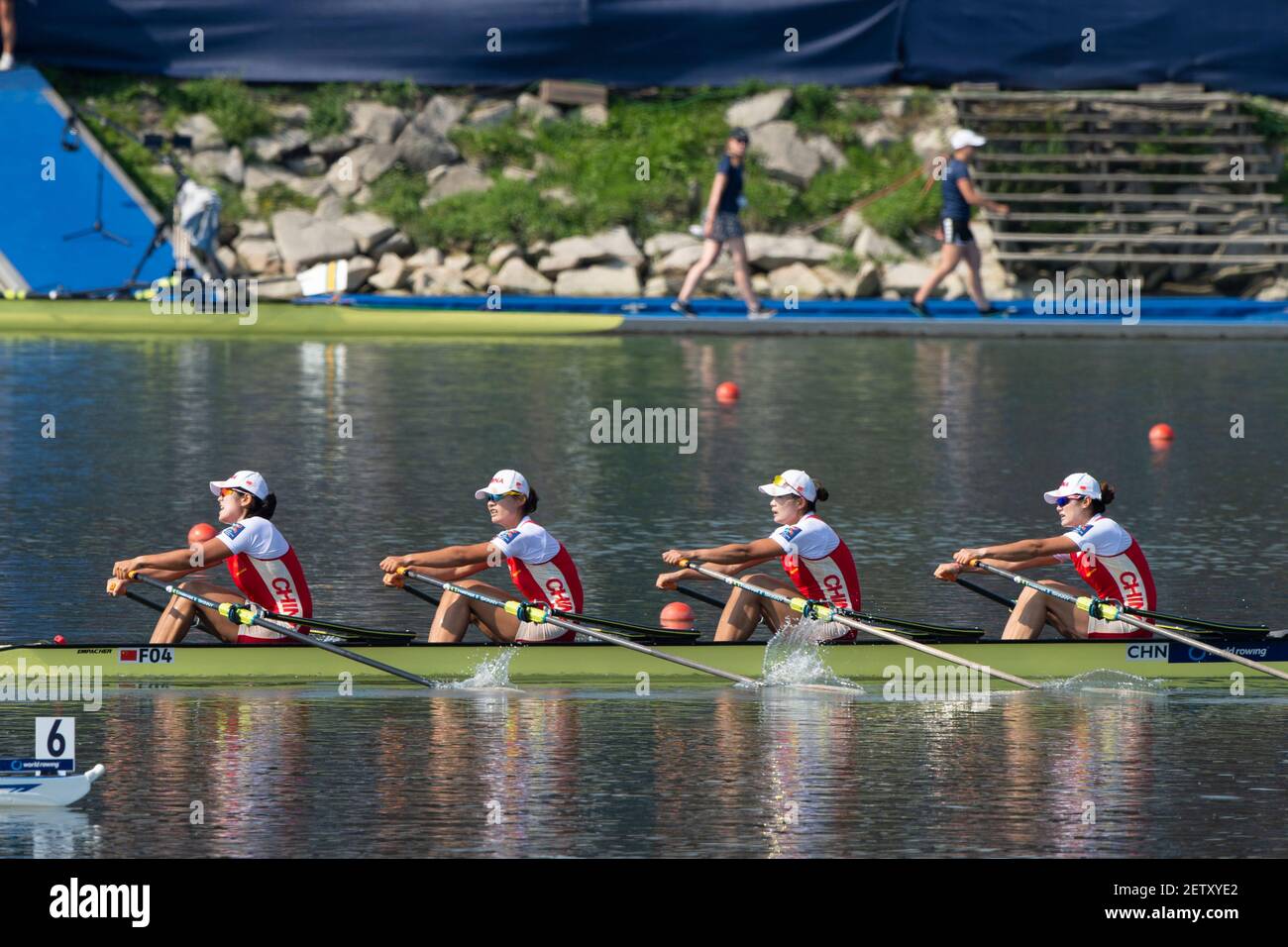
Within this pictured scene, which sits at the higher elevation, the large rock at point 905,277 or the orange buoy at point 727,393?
the large rock at point 905,277

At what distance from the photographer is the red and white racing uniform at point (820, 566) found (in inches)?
578

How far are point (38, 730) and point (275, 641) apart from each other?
3.03m

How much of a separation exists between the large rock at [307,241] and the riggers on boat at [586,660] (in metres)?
20.3

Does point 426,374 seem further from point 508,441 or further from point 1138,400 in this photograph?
point 1138,400

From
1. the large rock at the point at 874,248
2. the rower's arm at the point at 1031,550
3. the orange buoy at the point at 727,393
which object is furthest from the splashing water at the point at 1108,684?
the large rock at the point at 874,248

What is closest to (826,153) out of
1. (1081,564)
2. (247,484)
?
(1081,564)

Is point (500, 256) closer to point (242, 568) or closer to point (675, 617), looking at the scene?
point (675, 617)

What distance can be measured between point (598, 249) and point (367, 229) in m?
3.47

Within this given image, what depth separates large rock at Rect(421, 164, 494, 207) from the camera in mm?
35531

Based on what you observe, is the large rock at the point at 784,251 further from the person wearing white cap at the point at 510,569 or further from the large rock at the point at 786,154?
the person wearing white cap at the point at 510,569

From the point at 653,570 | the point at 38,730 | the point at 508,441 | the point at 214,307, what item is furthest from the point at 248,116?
the point at 38,730

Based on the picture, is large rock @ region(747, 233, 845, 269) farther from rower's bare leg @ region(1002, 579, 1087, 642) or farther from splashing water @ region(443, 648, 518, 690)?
splashing water @ region(443, 648, 518, 690)

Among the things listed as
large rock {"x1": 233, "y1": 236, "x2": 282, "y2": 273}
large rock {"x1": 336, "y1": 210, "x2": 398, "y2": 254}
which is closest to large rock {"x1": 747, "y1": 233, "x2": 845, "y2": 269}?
large rock {"x1": 336, "y1": 210, "x2": 398, "y2": 254}

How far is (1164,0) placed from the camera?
3675 centimetres
